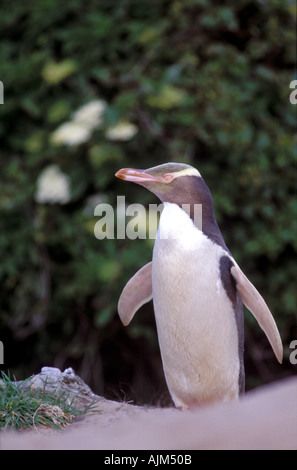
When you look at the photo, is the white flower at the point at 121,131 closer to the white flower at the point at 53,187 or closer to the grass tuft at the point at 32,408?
the white flower at the point at 53,187

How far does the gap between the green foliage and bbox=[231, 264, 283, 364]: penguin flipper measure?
4.60 ft

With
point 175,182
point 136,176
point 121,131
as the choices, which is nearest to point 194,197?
point 175,182

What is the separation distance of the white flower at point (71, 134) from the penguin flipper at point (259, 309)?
1.60 metres

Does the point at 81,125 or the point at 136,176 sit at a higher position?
the point at 81,125

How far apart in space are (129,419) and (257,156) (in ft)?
7.11

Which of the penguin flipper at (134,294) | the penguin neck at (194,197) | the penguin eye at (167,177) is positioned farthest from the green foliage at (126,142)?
the penguin eye at (167,177)

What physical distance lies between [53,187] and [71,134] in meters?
0.30

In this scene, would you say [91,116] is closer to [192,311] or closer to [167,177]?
[167,177]

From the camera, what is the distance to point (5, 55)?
13.6 ft

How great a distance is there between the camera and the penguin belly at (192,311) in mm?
2363

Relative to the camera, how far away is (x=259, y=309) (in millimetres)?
2375

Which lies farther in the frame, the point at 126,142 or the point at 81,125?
the point at 126,142

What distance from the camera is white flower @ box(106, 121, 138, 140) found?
12.3 ft
